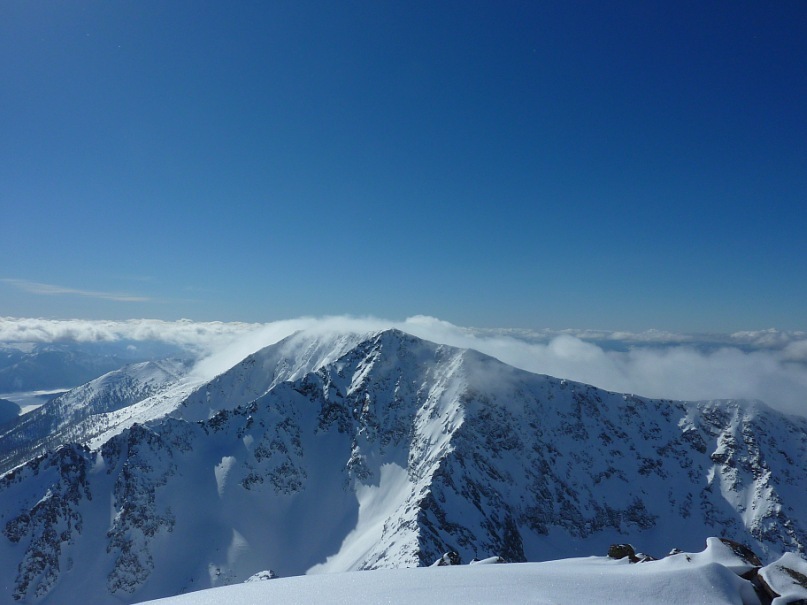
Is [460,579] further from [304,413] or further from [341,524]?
[304,413]

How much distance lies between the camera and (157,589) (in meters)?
120

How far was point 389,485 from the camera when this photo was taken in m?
157

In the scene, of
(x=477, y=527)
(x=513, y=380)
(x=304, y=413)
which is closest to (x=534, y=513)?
(x=477, y=527)

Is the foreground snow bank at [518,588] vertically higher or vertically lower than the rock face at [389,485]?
higher

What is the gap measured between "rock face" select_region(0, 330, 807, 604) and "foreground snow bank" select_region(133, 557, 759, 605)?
269 feet

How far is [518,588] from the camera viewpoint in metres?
16.4

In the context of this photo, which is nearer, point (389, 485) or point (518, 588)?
point (518, 588)

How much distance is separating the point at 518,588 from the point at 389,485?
500ft

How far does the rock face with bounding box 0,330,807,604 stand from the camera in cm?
12238

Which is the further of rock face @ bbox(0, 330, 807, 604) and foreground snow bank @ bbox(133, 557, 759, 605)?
rock face @ bbox(0, 330, 807, 604)

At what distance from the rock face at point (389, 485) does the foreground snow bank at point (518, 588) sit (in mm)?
81921

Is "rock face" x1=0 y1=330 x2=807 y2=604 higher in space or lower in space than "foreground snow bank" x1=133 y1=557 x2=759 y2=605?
lower

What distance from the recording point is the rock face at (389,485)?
122375mm

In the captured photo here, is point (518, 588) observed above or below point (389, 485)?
above
